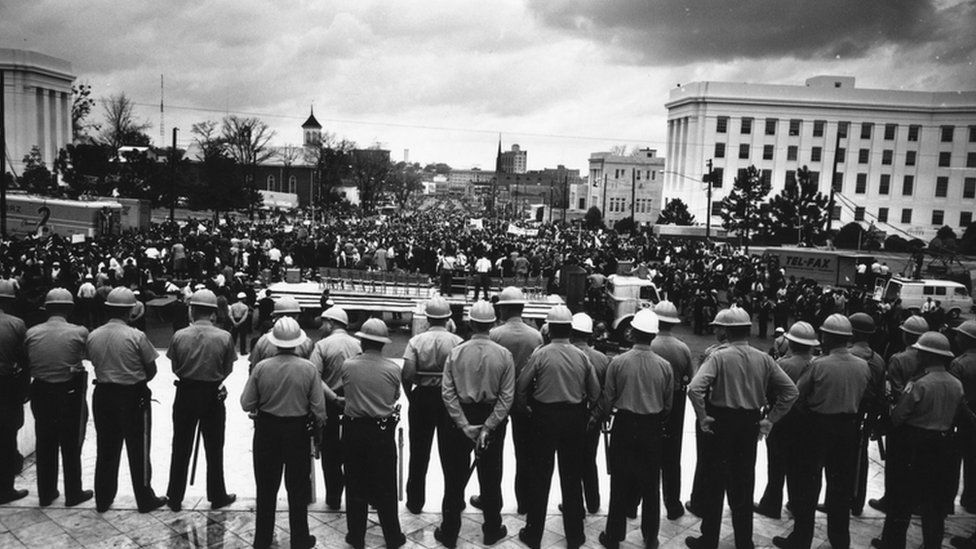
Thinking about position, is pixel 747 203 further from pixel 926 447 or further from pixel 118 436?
pixel 118 436

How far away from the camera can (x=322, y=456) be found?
659cm

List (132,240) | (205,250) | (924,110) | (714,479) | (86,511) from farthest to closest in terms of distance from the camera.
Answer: (924,110), (132,240), (205,250), (86,511), (714,479)

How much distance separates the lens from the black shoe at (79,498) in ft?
20.9

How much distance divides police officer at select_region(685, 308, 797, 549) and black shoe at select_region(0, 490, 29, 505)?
618cm

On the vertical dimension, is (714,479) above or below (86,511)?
above

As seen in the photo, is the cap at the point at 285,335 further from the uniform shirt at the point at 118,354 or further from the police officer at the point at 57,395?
the police officer at the point at 57,395

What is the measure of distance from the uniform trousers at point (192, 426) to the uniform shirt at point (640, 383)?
3.53 meters

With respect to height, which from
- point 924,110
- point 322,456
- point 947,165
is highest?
point 924,110

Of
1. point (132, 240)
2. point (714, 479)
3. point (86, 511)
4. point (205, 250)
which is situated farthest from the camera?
point (132, 240)

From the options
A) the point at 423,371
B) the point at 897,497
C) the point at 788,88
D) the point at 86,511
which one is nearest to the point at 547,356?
the point at 423,371

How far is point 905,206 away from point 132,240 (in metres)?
81.0

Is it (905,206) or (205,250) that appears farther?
(905,206)

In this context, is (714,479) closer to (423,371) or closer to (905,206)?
(423,371)

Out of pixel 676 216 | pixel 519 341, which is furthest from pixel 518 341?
pixel 676 216
